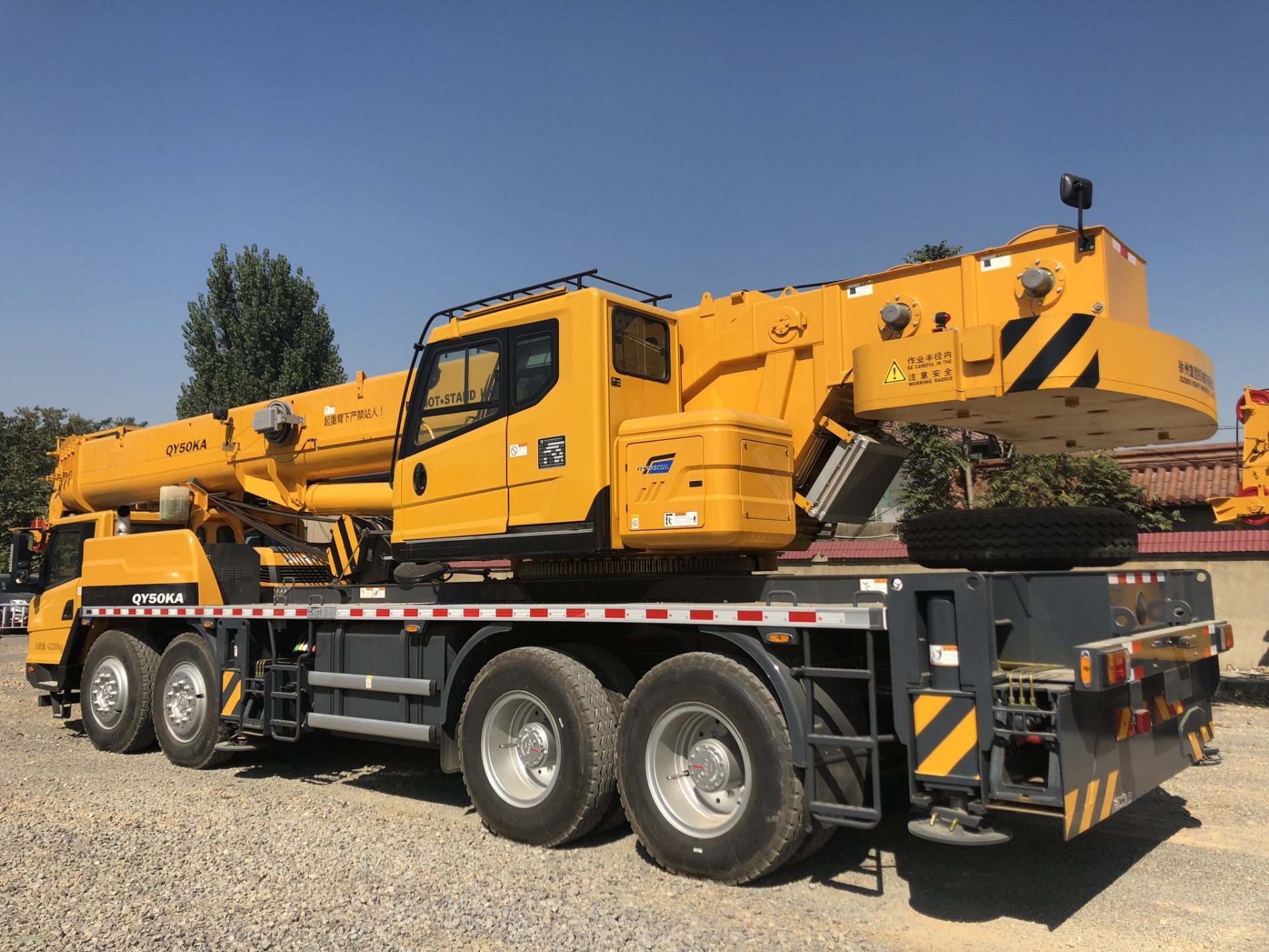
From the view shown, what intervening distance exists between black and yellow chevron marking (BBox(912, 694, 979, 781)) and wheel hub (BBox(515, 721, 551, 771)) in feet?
8.56

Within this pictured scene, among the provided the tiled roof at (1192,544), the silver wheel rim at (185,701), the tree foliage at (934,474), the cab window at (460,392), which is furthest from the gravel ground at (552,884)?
the tree foliage at (934,474)

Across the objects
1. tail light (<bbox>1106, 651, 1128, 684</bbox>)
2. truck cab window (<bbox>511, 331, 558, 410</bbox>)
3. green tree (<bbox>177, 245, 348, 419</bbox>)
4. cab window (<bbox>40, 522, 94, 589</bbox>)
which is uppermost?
green tree (<bbox>177, 245, 348, 419</bbox>)

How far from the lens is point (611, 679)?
6410 millimetres

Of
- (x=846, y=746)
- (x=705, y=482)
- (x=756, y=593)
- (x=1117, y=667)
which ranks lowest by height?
(x=846, y=746)

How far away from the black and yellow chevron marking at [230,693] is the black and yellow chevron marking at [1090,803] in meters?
7.05

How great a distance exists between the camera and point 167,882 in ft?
18.4

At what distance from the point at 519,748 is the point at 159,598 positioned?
521 centimetres

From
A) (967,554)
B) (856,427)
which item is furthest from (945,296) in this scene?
(967,554)

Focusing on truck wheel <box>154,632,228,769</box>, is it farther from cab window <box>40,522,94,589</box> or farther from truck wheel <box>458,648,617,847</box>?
truck wheel <box>458,648,617,847</box>

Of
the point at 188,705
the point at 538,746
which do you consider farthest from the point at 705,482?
the point at 188,705

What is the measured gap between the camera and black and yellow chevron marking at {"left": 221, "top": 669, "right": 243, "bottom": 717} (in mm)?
8859

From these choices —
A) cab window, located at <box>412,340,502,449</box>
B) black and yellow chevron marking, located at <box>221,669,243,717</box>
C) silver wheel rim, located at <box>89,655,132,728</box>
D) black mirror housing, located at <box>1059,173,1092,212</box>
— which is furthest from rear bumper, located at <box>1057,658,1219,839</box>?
silver wheel rim, located at <box>89,655,132,728</box>

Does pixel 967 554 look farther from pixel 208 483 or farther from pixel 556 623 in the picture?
pixel 208 483

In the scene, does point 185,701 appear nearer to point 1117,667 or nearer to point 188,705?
point 188,705
